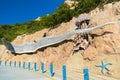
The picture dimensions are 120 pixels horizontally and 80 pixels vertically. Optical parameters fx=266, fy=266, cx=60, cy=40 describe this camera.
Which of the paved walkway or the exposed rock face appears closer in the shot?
the paved walkway

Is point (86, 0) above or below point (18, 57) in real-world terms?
above

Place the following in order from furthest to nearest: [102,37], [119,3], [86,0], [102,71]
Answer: [86,0] < [119,3] < [102,37] < [102,71]

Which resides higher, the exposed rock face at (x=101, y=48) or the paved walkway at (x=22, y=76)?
the exposed rock face at (x=101, y=48)

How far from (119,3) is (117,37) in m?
8.27

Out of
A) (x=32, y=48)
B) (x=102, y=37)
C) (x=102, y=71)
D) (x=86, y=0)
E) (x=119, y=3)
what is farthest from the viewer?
(x=86, y=0)

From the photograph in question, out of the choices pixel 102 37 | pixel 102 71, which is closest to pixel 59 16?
pixel 102 37

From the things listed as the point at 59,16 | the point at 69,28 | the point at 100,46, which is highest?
the point at 59,16

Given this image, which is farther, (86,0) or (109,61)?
(86,0)

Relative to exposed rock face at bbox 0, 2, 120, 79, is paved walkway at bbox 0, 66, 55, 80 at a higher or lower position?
lower

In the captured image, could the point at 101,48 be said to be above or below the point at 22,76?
above

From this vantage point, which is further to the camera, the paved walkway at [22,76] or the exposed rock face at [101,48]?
the exposed rock face at [101,48]

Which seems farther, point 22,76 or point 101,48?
point 101,48

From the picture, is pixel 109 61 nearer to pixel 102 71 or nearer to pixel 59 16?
pixel 102 71

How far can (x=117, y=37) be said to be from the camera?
20.9m
